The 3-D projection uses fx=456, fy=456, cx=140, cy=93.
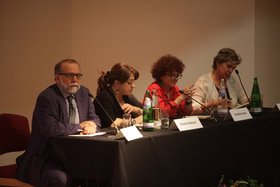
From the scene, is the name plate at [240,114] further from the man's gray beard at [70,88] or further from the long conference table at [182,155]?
the man's gray beard at [70,88]

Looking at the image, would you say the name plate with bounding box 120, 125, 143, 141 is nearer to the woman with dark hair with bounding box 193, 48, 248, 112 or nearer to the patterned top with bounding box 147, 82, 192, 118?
the patterned top with bounding box 147, 82, 192, 118

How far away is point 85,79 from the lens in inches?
204

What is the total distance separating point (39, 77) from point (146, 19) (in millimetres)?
1304

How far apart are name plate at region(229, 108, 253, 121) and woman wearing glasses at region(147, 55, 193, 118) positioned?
1.33ft

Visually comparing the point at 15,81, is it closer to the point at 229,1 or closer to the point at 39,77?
the point at 39,77

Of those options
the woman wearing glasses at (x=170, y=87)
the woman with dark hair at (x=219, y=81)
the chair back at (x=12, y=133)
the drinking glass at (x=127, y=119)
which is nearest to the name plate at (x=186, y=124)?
the drinking glass at (x=127, y=119)

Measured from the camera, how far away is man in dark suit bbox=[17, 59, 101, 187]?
2.48 meters

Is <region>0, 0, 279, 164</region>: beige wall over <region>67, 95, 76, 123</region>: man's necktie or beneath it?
over

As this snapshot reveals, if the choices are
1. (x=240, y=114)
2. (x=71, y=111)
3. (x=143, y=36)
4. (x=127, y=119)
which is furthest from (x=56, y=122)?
(x=143, y=36)

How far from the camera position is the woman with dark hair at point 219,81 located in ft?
12.7

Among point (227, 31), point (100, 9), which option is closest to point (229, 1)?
point (227, 31)

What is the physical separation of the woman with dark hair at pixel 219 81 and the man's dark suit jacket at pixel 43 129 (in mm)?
1468

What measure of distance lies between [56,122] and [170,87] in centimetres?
139

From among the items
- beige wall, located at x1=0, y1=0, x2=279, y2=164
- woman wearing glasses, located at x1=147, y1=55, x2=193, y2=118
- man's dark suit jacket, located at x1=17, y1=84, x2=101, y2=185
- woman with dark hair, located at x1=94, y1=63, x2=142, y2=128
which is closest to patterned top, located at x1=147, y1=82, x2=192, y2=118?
woman wearing glasses, located at x1=147, y1=55, x2=193, y2=118
